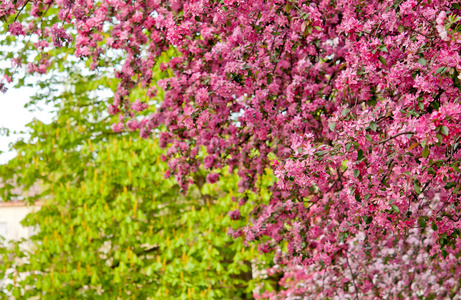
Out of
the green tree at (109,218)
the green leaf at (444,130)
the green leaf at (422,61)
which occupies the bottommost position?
the green leaf at (444,130)

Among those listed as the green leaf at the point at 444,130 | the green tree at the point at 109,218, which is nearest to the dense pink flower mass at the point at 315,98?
the green leaf at the point at 444,130

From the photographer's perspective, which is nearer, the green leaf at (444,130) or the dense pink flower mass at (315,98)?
the green leaf at (444,130)

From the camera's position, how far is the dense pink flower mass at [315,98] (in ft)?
9.28

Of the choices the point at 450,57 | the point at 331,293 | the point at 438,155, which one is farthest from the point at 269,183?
the point at 450,57

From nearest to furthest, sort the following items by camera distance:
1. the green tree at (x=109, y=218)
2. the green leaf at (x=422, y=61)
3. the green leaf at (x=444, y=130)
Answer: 1. the green leaf at (x=444, y=130)
2. the green leaf at (x=422, y=61)
3. the green tree at (x=109, y=218)

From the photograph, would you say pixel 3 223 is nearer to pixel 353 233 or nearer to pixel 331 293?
pixel 331 293

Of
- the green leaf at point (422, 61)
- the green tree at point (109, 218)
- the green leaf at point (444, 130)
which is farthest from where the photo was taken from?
the green tree at point (109, 218)

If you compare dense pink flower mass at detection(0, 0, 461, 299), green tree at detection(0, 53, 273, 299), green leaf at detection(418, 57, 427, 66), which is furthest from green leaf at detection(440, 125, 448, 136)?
green tree at detection(0, 53, 273, 299)

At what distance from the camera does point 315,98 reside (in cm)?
443

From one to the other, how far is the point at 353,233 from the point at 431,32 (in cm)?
172

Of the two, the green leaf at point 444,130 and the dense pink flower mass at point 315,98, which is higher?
the dense pink flower mass at point 315,98

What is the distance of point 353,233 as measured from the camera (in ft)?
13.5

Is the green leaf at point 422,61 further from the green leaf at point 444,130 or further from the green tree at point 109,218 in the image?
the green tree at point 109,218

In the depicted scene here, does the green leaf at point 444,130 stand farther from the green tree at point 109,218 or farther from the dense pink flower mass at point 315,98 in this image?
the green tree at point 109,218
